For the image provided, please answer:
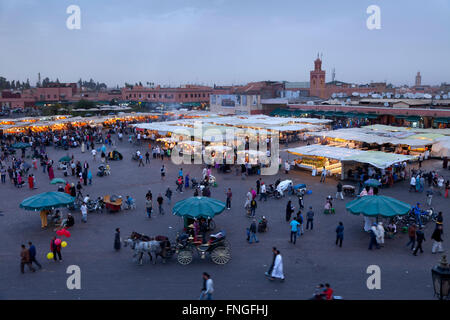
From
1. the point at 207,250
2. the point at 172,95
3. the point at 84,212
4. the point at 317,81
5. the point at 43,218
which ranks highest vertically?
the point at 317,81

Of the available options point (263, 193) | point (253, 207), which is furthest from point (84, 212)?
point (263, 193)

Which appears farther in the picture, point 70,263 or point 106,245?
point 106,245

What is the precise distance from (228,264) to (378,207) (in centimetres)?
475

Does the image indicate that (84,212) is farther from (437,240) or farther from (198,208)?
(437,240)

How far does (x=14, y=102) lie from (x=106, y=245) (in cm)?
8634

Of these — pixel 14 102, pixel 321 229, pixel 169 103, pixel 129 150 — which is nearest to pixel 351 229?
pixel 321 229

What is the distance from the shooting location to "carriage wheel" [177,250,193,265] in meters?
9.24

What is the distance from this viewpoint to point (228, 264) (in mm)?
9227

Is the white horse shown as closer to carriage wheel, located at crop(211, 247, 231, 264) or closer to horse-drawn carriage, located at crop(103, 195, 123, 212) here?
carriage wheel, located at crop(211, 247, 231, 264)

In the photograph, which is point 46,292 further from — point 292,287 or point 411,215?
point 411,215

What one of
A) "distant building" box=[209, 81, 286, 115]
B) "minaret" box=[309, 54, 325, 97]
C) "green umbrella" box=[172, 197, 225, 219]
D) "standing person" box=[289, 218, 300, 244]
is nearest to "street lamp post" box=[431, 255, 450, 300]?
"standing person" box=[289, 218, 300, 244]

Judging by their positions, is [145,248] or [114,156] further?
[114,156]

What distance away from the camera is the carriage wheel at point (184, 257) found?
9242mm

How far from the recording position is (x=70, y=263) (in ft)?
30.5
